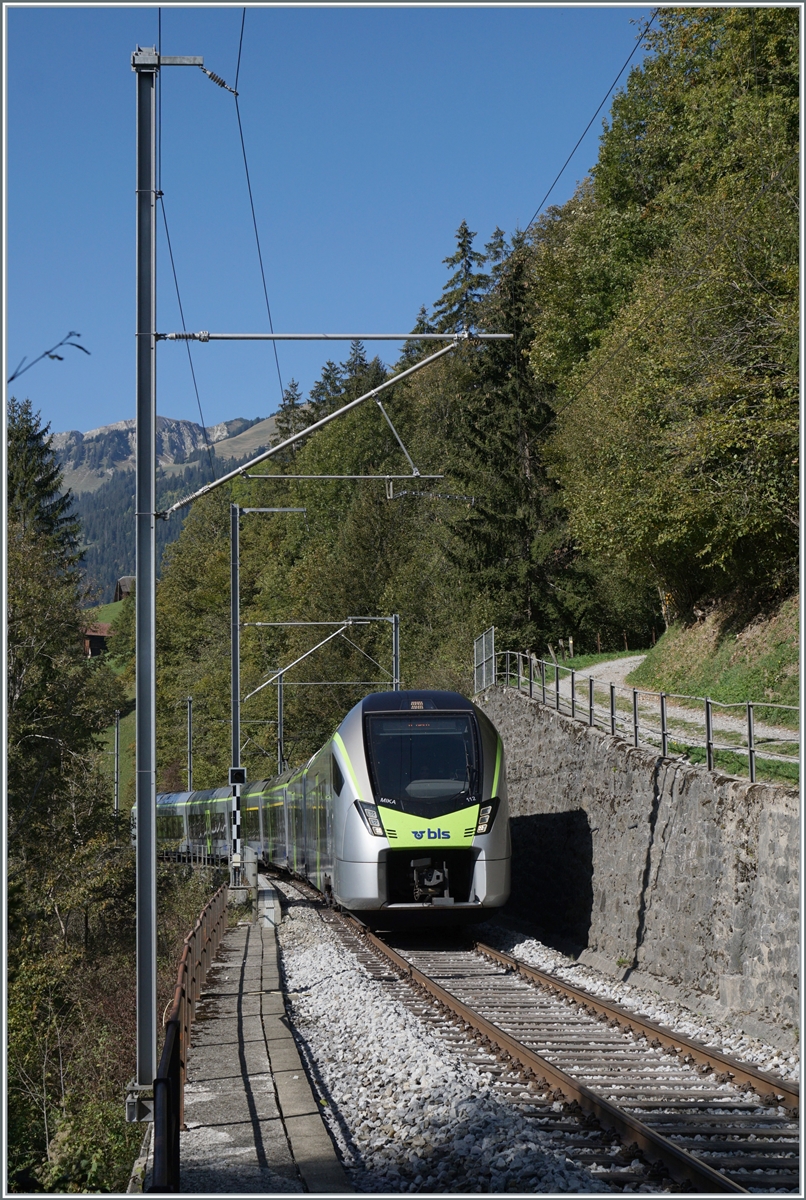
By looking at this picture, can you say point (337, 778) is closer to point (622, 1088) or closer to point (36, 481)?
point (622, 1088)

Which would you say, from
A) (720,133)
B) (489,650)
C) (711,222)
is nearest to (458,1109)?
(711,222)

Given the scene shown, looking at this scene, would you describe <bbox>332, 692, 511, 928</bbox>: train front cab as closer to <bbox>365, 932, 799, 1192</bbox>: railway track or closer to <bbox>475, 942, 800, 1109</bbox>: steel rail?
<bbox>475, 942, 800, 1109</bbox>: steel rail

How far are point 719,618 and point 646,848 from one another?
13528mm

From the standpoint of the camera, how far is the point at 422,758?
1612cm

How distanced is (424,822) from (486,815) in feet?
2.70

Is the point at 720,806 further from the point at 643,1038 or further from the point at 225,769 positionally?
the point at 225,769

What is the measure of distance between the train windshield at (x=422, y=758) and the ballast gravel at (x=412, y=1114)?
11.8ft

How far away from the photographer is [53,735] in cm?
3747

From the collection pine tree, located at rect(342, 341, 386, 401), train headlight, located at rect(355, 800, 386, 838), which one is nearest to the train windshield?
train headlight, located at rect(355, 800, 386, 838)

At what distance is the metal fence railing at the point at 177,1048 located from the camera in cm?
500

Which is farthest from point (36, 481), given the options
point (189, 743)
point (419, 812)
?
point (419, 812)

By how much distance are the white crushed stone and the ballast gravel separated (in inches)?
88.3

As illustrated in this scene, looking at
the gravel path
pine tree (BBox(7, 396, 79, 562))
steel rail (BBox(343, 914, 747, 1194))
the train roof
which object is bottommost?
steel rail (BBox(343, 914, 747, 1194))

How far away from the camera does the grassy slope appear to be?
73.0ft
